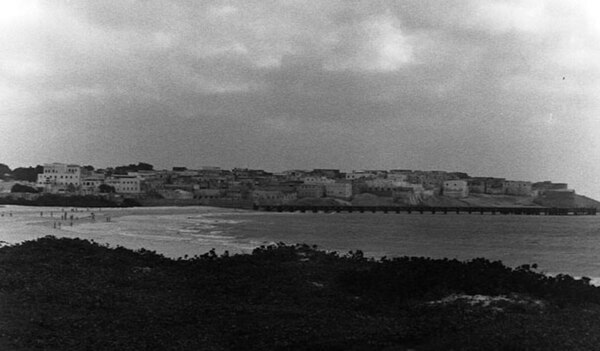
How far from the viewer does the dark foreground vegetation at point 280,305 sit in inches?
376

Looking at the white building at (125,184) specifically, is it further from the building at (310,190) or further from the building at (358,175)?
the building at (358,175)

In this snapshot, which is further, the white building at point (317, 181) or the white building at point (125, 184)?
the white building at point (317, 181)

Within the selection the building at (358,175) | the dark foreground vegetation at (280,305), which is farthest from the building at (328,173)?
the dark foreground vegetation at (280,305)

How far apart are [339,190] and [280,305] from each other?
11799 cm

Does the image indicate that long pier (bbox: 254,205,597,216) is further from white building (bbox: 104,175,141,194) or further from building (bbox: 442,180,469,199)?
building (bbox: 442,180,469,199)

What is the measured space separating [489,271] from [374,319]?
5.16 m

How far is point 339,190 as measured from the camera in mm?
130250

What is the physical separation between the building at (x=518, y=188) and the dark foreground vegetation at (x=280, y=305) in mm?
130817

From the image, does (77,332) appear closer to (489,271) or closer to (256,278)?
(256,278)

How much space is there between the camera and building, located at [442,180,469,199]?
445 ft

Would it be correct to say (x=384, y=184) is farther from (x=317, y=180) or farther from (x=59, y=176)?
(x=59, y=176)

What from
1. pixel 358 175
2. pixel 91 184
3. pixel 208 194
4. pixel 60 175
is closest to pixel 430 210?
pixel 208 194

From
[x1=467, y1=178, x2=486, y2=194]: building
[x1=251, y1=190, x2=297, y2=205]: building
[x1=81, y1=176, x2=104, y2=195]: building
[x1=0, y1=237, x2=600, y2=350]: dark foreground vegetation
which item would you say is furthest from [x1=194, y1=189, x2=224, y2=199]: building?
[x1=0, y1=237, x2=600, y2=350]: dark foreground vegetation

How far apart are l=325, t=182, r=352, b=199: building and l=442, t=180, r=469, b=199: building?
24.3 metres
